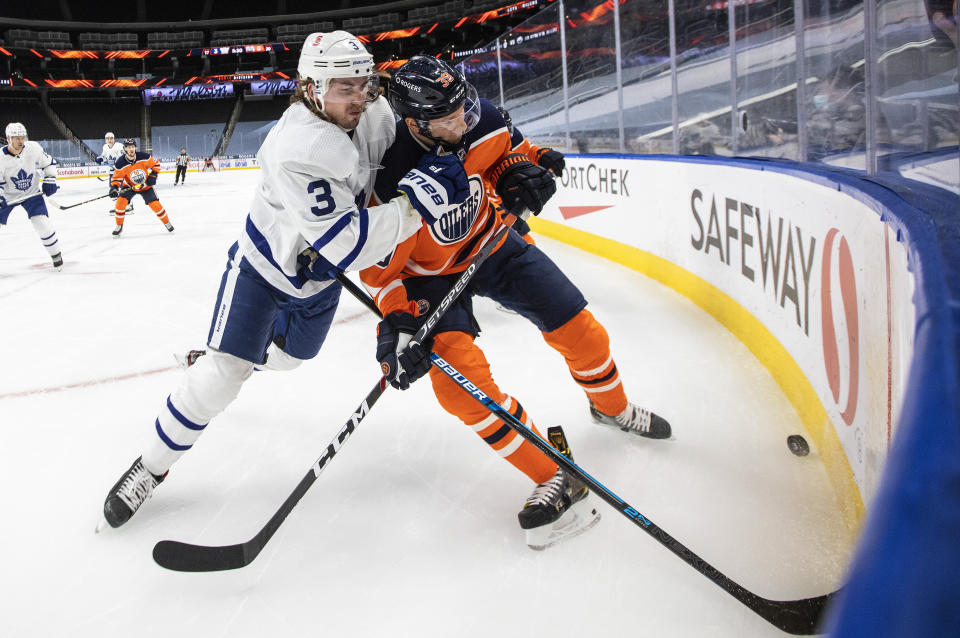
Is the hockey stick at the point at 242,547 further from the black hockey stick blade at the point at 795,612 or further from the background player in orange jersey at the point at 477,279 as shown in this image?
the black hockey stick blade at the point at 795,612

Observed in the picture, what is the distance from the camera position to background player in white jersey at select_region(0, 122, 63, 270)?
17.9 ft

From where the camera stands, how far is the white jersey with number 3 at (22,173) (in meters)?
5.51

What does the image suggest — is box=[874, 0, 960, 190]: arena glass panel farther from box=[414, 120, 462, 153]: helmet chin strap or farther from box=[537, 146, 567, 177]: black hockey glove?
box=[414, 120, 462, 153]: helmet chin strap

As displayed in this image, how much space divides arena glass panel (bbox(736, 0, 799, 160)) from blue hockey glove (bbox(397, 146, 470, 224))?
161 cm

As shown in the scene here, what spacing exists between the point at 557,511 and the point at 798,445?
29.2 inches

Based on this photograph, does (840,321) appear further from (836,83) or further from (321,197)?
(321,197)

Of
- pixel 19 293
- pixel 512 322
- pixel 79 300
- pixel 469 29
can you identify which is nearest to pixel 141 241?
pixel 19 293

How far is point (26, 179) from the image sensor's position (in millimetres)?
5570

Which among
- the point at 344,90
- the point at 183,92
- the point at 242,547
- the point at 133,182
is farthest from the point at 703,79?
the point at 183,92

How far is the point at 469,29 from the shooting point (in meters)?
22.1

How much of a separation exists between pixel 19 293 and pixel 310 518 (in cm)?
413

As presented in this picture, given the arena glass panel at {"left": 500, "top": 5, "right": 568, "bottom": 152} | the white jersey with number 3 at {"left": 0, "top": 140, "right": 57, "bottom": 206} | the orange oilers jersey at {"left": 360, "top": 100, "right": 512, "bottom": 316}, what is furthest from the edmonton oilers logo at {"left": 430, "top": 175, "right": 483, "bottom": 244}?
the white jersey with number 3 at {"left": 0, "top": 140, "right": 57, "bottom": 206}

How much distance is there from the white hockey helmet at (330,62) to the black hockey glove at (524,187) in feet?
1.48

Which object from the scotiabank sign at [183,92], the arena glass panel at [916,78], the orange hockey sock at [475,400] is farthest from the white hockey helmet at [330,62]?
the scotiabank sign at [183,92]
